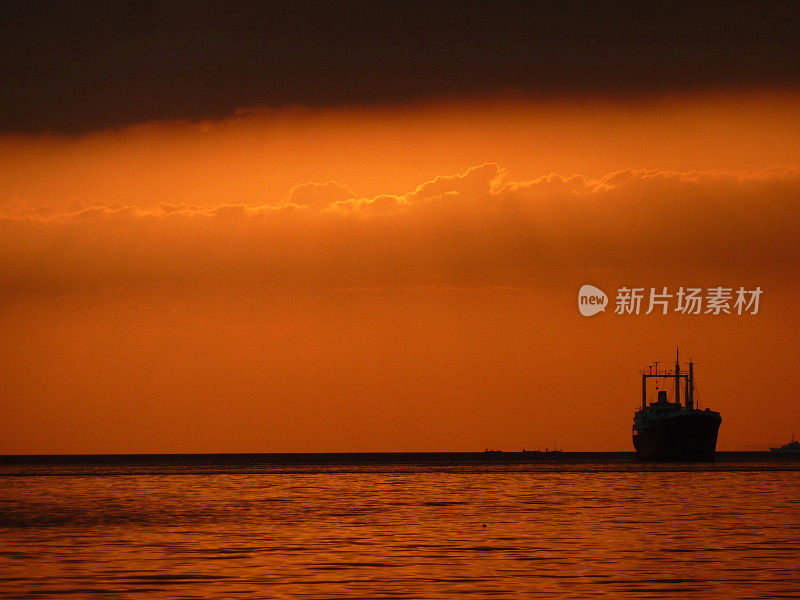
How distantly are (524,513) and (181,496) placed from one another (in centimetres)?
4061

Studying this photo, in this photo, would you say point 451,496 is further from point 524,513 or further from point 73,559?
point 73,559

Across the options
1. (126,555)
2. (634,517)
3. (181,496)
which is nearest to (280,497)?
(181,496)

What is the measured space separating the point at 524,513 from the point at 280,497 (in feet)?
109

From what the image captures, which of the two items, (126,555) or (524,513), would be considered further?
(524,513)

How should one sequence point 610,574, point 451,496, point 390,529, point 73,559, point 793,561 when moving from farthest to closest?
point 451,496
point 390,529
point 73,559
point 793,561
point 610,574

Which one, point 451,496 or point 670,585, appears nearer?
point 670,585

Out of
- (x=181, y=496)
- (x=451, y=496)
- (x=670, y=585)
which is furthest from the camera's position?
(x=181, y=496)

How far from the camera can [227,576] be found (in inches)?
1607

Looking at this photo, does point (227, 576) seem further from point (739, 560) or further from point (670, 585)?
point (739, 560)

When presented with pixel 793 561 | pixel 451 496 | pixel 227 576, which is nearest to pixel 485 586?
pixel 227 576

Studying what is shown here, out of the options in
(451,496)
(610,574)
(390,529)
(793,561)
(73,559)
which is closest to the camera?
(610,574)

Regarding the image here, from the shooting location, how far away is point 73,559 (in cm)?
4706

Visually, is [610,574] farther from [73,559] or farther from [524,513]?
[524,513]

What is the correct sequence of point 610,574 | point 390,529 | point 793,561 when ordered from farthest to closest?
point 390,529
point 793,561
point 610,574
